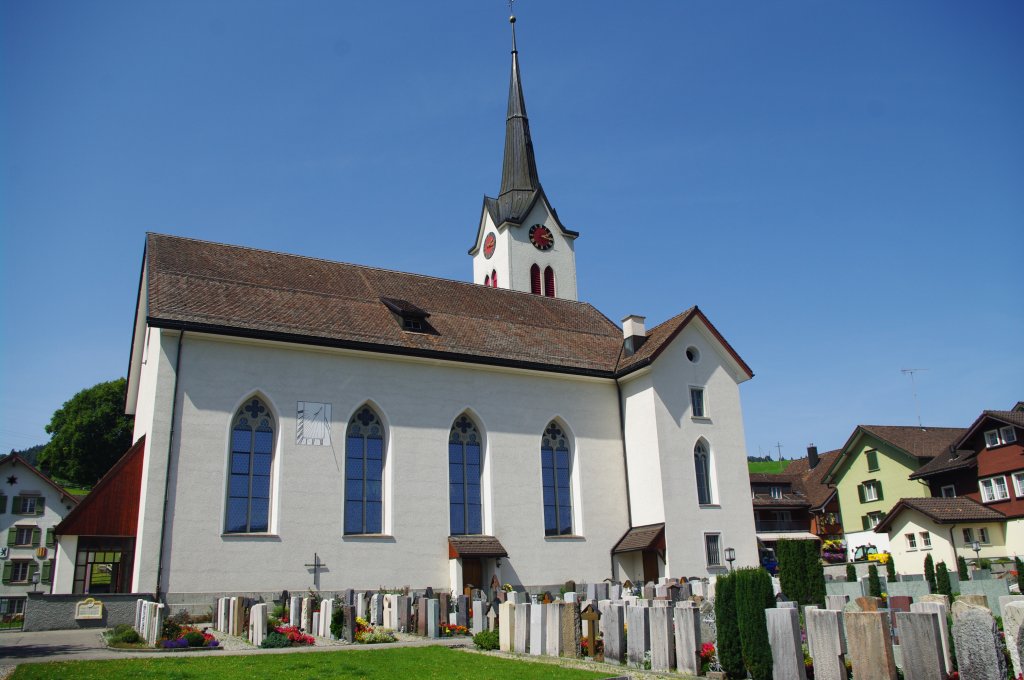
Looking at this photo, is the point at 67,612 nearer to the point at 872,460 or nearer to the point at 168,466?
the point at 168,466

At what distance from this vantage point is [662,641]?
13156 mm

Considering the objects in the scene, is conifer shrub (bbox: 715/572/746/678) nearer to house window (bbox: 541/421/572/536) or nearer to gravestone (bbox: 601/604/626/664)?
gravestone (bbox: 601/604/626/664)

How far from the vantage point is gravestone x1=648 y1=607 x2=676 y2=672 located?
13.0 m

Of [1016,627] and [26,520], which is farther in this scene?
[26,520]

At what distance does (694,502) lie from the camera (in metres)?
28.7

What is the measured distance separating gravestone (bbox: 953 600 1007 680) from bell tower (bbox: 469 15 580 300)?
110ft

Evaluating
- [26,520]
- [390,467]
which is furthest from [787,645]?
[26,520]

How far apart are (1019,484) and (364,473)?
32985 millimetres

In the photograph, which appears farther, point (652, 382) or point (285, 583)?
point (652, 382)

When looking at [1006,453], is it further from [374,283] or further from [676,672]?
[676,672]

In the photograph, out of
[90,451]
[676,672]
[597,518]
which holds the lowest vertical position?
[676,672]

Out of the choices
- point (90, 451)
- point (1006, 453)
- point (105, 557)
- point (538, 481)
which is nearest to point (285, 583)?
point (105, 557)

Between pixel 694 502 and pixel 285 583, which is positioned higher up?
pixel 694 502

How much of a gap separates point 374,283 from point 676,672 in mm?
21135
